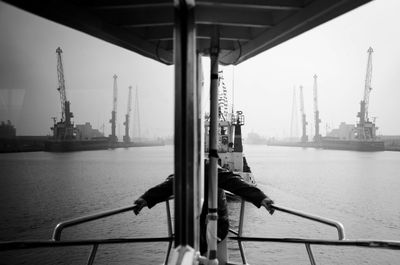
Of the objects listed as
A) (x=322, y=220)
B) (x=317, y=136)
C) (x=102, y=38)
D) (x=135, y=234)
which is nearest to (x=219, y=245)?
(x=322, y=220)

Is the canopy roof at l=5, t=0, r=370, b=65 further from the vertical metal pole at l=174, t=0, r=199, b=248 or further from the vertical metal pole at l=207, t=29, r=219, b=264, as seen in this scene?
the vertical metal pole at l=174, t=0, r=199, b=248

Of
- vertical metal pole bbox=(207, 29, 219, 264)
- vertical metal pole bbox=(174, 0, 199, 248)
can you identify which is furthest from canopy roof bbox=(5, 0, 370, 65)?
vertical metal pole bbox=(174, 0, 199, 248)

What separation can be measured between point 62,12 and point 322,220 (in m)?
2.28

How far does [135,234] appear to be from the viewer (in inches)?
657

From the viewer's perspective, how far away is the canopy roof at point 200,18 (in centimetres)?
209

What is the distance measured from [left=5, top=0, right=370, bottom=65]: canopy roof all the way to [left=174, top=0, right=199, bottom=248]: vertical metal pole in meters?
0.36

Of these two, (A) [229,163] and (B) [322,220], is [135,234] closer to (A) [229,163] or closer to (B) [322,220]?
(A) [229,163]

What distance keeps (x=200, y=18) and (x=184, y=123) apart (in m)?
1.05

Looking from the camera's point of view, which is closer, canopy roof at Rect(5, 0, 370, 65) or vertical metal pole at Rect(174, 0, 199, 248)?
vertical metal pole at Rect(174, 0, 199, 248)

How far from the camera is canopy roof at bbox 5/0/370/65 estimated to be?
2092 mm

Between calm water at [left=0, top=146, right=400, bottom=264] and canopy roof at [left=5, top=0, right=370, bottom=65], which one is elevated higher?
canopy roof at [left=5, top=0, right=370, bottom=65]

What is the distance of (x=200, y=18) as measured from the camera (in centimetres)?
248

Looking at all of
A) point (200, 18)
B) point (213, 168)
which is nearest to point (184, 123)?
point (213, 168)

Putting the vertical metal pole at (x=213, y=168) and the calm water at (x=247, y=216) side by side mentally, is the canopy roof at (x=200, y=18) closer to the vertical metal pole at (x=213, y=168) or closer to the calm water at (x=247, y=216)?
the vertical metal pole at (x=213, y=168)
